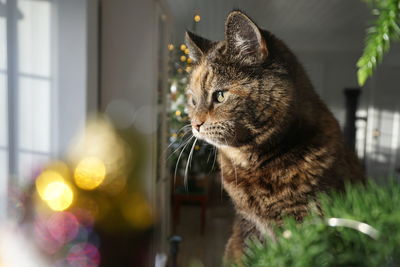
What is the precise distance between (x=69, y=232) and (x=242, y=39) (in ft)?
1.53

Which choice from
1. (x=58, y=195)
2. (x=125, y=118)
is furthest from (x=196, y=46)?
(x=125, y=118)

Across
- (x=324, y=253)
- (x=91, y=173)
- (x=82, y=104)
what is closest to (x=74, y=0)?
(x=82, y=104)

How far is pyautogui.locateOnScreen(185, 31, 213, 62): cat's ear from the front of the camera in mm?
348

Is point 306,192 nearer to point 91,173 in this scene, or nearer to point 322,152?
point 322,152

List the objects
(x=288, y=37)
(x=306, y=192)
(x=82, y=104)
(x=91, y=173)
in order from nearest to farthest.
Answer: (x=306, y=192), (x=288, y=37), (x=91, y=173), (x=82, y=104)

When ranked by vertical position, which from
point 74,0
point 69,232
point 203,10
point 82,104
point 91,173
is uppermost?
point 74,0

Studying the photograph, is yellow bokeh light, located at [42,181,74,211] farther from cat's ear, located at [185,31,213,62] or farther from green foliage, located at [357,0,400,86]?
green foliage, located at [357,0,400,86]

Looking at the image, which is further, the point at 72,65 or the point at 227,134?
the point at 72,65

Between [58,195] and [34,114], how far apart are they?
61 cm

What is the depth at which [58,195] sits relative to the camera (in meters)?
0.60

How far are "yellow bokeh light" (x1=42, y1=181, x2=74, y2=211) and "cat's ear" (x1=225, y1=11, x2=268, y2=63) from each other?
37cm

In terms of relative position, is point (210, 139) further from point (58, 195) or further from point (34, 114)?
point (34, 114)

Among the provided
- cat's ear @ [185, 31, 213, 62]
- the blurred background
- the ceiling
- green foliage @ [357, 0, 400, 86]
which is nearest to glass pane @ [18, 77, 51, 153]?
the blurred background

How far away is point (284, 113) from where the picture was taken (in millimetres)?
300
